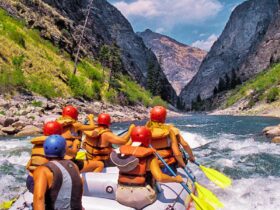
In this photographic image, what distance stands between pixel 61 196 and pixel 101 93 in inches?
1977

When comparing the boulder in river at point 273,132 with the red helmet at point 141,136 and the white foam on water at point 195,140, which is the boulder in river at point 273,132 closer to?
the white foam on water at point 195,140

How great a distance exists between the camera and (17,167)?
14.7 meters

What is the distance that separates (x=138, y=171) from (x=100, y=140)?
9.77ft

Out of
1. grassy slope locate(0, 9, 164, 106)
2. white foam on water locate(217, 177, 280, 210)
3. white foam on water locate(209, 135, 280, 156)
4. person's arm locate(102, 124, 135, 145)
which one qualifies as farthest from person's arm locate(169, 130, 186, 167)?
grassy slope locate(0, 9, 164, 106)

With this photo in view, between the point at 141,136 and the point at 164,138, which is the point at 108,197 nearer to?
the point at 164,138

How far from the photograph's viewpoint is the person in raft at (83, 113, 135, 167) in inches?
367

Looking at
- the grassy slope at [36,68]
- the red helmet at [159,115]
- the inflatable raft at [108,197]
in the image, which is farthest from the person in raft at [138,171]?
the grassy slope at [36,68]

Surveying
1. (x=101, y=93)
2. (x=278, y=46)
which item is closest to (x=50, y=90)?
(x=101, y=93)

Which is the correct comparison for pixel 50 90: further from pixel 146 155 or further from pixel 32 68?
pixel 146 155

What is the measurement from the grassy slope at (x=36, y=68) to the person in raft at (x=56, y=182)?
2857 centimetres

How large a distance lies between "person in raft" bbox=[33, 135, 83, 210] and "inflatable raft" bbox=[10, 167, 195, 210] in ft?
7.80

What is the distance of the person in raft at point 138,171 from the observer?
258 inches

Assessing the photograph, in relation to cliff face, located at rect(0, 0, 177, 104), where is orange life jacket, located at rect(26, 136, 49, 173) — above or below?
below

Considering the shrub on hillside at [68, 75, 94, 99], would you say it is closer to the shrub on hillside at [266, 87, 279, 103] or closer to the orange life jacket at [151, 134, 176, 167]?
the orange life jacket at [151, 134, 176, 167]
